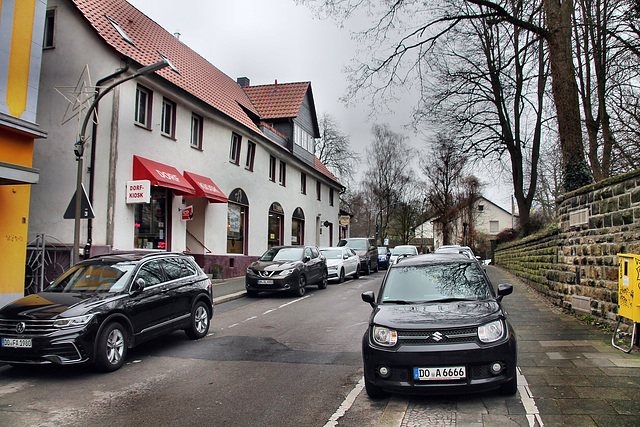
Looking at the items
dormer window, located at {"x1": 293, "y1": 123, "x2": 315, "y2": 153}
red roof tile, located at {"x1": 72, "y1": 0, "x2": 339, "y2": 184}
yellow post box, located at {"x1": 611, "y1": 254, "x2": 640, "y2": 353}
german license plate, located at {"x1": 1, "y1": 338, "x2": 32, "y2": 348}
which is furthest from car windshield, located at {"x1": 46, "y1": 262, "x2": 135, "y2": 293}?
dormer window, located at {"x1": 293, "y1": 123, "x2": 315, "y2": 153}

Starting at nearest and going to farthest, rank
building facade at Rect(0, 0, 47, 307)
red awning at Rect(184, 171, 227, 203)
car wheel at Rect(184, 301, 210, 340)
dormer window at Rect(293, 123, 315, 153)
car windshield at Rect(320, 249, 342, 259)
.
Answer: car wheel at Rect(184, 301, 210, 340) → building facade at Rect(0, 0, 47, 307) → red awning at Rect(184, 171, 227, 203) → car windshield at Rect(320, 249, 342, 259) → dormer window at Rect(293, 123, 315, 153)

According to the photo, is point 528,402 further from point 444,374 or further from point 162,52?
point 162,52

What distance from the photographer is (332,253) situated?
67.7 ft

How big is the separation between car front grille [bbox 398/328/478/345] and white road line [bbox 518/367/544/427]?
77 cm

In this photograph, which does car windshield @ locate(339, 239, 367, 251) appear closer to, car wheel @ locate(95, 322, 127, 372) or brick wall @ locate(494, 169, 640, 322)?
brick wall @ locate(494, 169, 640, 322)

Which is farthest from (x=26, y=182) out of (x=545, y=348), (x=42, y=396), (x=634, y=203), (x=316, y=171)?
(x=316, y=171)

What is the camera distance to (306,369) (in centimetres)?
656

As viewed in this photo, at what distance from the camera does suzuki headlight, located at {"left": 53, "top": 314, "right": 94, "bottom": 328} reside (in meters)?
6.25

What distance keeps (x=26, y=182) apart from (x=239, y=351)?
227 inches

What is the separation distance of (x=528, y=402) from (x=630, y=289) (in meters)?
2.85

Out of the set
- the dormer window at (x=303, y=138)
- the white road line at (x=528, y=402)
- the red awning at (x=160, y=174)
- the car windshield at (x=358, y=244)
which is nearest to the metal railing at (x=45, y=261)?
the red awning at (x=160, y=174)

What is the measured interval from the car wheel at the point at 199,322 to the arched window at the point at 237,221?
11.9 metres

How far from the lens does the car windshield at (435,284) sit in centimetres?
584

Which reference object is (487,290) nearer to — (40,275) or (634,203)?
(634,203)
